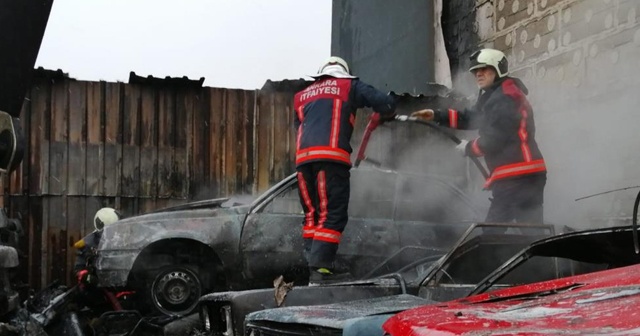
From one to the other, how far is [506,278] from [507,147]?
2.01 m

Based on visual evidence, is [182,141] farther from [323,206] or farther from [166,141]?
→ [323,206]

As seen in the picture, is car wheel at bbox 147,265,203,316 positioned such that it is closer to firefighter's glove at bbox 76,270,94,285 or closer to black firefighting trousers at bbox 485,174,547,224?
firefighter's glove at bbox 76,270,94,285

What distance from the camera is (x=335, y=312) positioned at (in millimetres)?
3055

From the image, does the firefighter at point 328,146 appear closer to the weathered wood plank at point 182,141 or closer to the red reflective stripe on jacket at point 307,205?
the red reflective stripe on jacket at point 307,205

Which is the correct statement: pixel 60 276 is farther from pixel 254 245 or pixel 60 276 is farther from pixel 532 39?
pixel 532 39

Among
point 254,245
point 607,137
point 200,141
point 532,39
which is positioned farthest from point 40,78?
point 607,137

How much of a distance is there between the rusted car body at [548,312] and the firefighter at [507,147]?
9.03 feet

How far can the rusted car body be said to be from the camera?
1792 mm

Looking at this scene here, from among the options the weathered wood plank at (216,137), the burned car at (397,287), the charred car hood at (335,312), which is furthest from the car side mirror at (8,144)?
the weathered wood plank at (216,137)

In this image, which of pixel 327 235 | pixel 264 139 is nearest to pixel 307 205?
pixel 327 235

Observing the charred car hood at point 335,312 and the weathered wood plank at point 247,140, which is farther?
the weathered wood plank at point 247,140

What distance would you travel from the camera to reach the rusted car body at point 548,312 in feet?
5.88

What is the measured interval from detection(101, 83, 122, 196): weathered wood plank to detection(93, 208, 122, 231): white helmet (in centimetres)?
87

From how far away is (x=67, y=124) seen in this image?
371 inches
